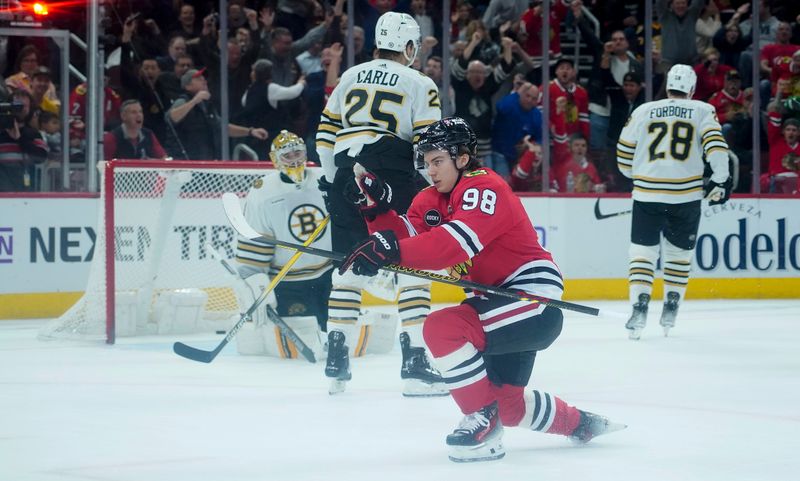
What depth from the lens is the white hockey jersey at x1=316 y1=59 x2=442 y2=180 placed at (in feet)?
13.2

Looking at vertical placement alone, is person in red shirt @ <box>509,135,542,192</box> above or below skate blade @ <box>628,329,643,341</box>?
above

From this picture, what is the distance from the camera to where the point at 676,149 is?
18.9 ft

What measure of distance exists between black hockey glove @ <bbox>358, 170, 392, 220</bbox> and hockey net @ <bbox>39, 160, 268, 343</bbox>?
248cm

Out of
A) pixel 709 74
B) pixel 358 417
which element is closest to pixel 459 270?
pixel 358 417

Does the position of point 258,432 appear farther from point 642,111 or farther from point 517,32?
point 517,32

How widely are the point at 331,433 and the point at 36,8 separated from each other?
4.61 m

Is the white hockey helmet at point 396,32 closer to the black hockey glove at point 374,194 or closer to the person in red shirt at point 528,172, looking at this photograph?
the black hockey glove at point 374,194

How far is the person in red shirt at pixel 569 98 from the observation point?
821 cm

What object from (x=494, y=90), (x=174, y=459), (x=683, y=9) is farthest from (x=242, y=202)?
(x=683, y=9)

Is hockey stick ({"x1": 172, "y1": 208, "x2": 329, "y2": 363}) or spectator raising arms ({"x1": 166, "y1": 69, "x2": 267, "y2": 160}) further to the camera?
spectator raising arms ({"x1": 166, "y1": 69, "x2": 267, "y2": 160})

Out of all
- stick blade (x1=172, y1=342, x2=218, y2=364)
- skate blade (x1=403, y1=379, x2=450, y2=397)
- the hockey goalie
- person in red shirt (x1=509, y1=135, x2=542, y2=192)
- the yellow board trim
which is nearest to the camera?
skate blade (x1=403, y1=379, x2=450, y2=397)

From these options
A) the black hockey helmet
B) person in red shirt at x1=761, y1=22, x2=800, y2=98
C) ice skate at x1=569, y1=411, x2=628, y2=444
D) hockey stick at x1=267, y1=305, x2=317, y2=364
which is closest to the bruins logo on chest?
hockey stick at x1=267, y1=305, x2=317, y2=364

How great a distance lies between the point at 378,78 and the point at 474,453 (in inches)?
64.5

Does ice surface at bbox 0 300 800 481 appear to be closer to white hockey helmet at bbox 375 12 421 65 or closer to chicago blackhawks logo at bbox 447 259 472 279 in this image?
chicago blackhawks logo at bbox 447 259 472 279
